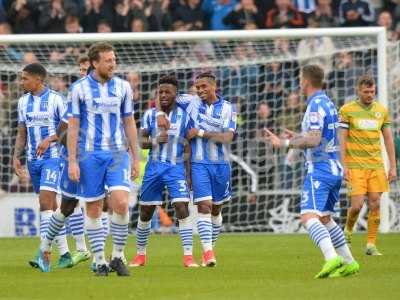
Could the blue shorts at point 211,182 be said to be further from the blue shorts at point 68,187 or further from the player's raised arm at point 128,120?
the player's raised arm at point 128,120

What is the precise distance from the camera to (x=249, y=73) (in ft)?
73.6

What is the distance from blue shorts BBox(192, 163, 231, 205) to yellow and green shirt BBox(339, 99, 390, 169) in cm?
197

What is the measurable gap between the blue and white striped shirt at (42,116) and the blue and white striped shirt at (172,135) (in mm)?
1013

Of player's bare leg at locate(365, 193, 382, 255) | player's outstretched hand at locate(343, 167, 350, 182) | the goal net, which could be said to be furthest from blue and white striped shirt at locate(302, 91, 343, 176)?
the goal net

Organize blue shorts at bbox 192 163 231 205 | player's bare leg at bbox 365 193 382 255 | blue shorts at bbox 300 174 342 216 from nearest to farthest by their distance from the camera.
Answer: blue shorts at bbox 300 174 342 216 < blue shorts at bbox 192 163 231 205 < player's bare leg at bbox 365 193 382 255

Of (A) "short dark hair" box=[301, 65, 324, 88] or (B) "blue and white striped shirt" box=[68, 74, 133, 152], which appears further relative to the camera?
(B) "blue and white striped shirt" box=[68, 74, 133, 152]

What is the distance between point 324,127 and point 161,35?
8.83 meters

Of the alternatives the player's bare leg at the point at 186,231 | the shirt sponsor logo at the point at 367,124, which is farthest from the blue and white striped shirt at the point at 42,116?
the shirt sponsor logo at the point at 367,124

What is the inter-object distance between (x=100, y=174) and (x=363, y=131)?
4.87m

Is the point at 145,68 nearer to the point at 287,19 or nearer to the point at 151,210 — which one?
the point at 287,19

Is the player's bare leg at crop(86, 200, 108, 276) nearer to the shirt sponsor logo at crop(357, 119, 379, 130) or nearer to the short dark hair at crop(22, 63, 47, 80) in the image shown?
the short dark hair at crop(22, 63, 47, 80)

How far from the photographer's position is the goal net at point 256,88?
22.1 m

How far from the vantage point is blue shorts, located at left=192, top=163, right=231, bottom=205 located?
14.6 meters

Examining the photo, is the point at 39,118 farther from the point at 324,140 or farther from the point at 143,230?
the point at 324,140
